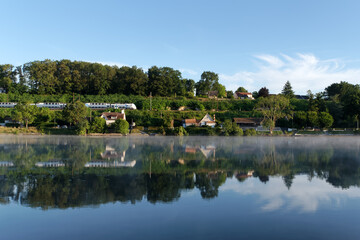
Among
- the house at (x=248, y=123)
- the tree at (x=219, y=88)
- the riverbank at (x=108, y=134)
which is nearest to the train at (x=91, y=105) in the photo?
the riverbank at (x=108, y=134)

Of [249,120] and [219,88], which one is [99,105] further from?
[219,88]

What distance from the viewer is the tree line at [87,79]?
7819 cm

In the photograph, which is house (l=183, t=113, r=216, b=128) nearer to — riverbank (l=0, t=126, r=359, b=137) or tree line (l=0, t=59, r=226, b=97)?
riverbank (l=0, t=126, r=359, b=137)

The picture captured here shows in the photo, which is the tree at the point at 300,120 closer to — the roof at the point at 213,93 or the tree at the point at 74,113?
the roof at the point at 213,93

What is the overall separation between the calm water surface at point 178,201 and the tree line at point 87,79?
65.2 m

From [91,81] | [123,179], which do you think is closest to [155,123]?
[91,81]

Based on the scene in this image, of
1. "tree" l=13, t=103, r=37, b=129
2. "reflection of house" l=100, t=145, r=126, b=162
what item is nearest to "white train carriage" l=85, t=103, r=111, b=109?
"tree" l=13, t=103, r=37, b=129

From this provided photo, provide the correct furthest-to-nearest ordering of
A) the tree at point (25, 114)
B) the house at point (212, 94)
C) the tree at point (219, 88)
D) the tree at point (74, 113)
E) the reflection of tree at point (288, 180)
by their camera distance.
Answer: the tree at point (219, 88) < the house at point (212, 94) < the tree at point (25, 114) < the tree at point (74, 113) < the reflection of tree at point (288, 180)

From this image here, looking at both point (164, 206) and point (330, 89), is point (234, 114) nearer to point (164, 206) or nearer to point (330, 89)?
point (330, 89)

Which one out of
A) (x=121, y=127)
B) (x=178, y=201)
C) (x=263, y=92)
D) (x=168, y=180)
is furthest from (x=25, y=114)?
(x=263, y=92)

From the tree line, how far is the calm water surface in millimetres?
65209

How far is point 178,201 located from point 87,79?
77573mm

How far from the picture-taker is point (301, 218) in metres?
8.19

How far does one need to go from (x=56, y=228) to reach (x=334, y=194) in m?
10.2
